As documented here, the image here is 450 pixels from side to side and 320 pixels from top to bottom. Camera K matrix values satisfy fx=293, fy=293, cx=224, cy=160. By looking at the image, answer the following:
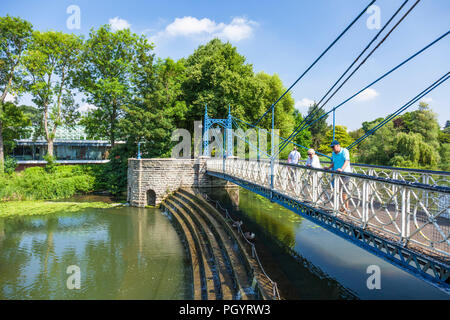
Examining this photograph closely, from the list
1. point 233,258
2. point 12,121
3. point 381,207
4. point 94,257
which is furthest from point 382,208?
point 12,121

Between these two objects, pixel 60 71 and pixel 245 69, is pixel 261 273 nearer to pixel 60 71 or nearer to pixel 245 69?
pixel 245 69

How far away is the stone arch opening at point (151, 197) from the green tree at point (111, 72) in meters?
6.40

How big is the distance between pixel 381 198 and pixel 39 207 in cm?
1592

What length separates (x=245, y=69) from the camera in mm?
23125

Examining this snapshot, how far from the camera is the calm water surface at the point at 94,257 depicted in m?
6.89

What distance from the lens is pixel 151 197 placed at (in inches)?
661

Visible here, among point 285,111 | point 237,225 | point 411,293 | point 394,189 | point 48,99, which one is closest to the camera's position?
point 394,189

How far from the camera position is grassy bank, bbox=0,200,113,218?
14.2 meters

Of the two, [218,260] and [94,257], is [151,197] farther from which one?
[218,260]

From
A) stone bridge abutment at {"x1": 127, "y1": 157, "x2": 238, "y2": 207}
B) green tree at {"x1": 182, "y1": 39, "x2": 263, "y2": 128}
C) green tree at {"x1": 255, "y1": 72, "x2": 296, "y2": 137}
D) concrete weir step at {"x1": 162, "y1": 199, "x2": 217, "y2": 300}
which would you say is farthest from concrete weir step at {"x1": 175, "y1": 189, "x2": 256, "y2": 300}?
green tree at {"x1": 255, "y1": 72, "x2": 296, "y2": 137}

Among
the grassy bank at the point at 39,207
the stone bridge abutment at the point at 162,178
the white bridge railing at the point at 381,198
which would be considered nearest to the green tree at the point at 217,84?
the stone bridge abutment at the point at 162,178
